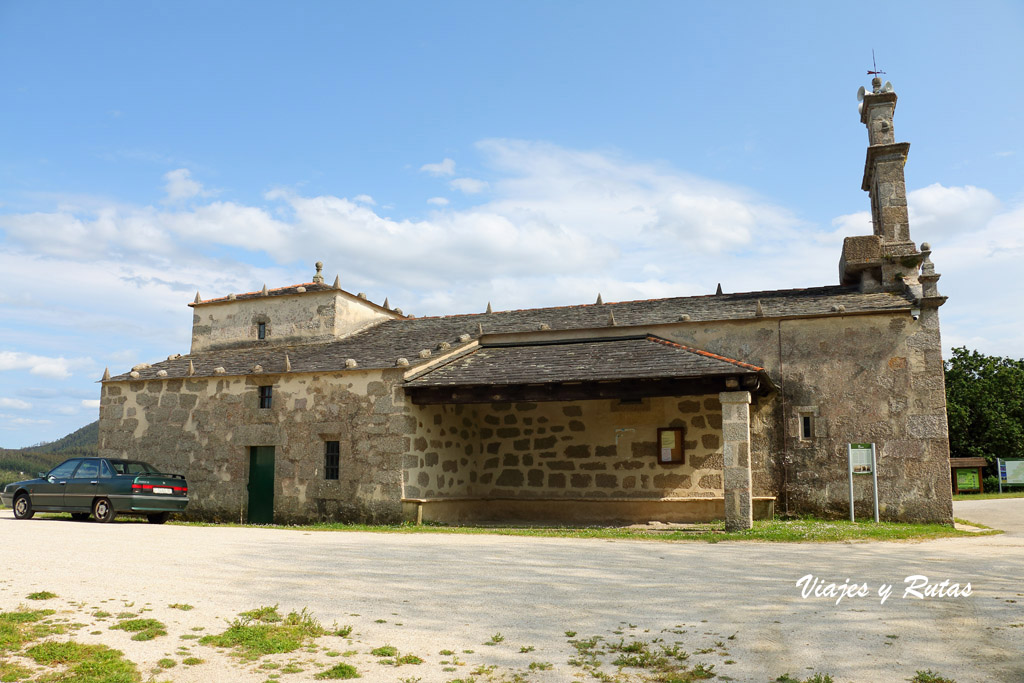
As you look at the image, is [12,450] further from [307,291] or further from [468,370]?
[468,370]

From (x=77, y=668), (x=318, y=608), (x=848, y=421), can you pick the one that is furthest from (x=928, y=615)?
(x=848, y=421)

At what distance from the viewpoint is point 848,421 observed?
14.5 m

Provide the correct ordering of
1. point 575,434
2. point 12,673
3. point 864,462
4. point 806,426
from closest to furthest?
Answer: 1. point 12,673
2. point 864,462
3. point 806,426
4. point 575,434

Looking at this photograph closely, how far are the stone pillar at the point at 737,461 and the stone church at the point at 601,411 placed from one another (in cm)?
2

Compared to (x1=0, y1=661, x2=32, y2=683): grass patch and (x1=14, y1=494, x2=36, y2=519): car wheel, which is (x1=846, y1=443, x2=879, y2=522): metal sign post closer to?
(x1=0, y1=661, x2=32, y2=683): grass patch

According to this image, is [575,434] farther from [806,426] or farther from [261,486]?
[261,486]

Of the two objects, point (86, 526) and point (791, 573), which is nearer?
point (791, 573)

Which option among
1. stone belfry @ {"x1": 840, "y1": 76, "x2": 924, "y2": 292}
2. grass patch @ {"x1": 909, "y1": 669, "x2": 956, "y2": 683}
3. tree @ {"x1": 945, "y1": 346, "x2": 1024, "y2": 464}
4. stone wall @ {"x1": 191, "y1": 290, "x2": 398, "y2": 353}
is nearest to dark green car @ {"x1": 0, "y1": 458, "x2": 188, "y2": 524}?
stone wall @ {"x1": 191, "y1": 290, "x2": 398, "y2": 353}

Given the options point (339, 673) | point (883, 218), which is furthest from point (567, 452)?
point (339, 673)

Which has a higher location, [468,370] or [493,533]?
[468,370]

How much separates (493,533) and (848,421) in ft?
23.9

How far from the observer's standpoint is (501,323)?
18750 millimetres

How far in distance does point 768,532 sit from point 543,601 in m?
6.48

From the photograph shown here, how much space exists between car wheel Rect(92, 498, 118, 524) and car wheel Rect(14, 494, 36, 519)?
139 cm
